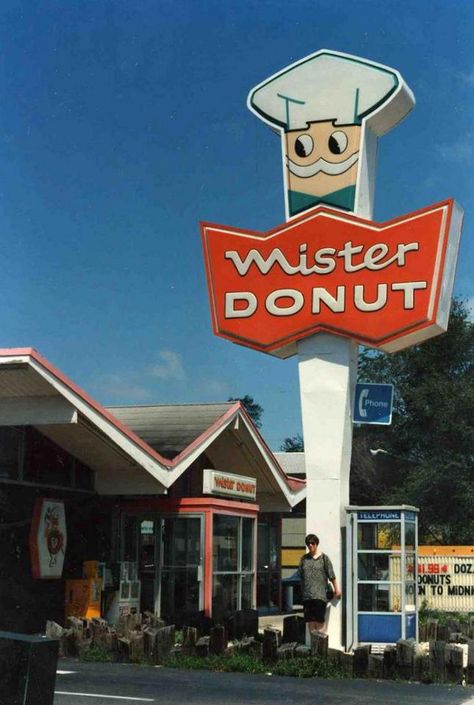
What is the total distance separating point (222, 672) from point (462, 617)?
9104 mm

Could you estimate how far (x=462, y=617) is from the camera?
19.7 metres

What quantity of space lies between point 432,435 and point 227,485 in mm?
32014

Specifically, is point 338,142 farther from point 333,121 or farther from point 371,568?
point 371,568

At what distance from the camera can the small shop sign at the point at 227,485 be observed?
18.5 meters

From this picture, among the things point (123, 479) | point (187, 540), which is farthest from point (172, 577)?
point (123, 479)

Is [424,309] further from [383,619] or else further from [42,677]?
[42,677]

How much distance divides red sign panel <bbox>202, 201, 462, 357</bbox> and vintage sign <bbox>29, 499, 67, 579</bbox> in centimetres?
427

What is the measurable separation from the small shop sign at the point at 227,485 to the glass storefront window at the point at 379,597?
15.1ft

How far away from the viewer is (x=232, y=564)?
19.6m

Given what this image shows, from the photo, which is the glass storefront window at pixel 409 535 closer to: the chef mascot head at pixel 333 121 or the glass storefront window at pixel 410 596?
the glass storefront window at pixel 410 596

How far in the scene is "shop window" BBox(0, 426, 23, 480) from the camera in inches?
647

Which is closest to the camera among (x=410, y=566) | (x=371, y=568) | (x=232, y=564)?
(x=371, y=568)

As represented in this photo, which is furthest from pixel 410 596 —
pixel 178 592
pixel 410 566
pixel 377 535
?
pixel 178 592

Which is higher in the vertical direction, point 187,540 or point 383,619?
point 187,540
